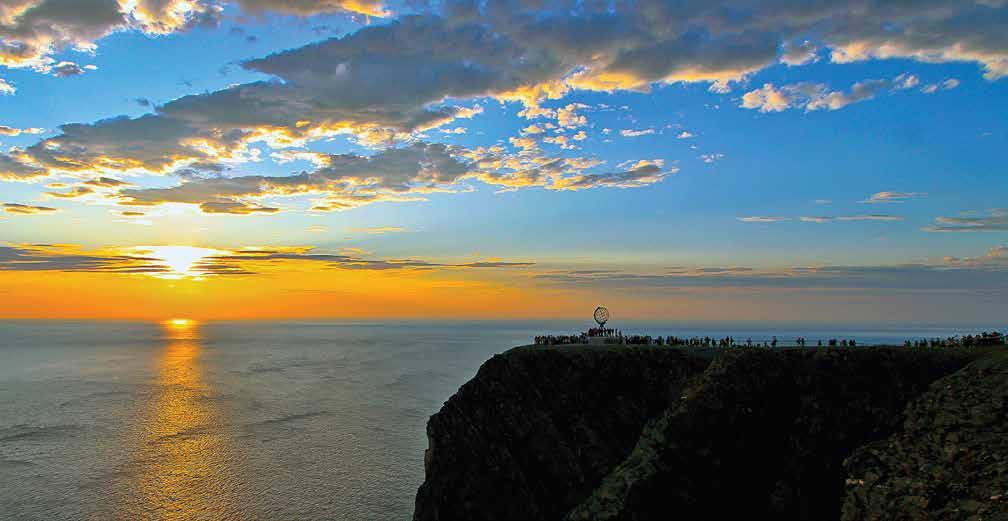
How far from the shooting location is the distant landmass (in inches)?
1098

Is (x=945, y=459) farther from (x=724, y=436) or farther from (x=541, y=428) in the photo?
(x=541, y=428)

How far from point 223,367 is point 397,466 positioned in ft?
465

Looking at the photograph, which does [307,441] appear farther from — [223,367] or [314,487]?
[223,367]

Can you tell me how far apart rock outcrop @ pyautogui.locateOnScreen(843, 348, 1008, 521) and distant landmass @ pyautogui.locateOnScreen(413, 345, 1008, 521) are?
82 mm

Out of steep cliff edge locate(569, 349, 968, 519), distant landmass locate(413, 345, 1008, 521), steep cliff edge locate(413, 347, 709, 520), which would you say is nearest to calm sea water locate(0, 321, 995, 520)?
steep cliff edge locate(413, 347, 709, 520)

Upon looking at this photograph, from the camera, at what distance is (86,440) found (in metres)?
76.6

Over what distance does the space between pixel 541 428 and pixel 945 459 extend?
23.3 m

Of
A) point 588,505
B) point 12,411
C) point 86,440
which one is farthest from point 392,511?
point 12,411

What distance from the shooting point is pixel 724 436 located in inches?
1332

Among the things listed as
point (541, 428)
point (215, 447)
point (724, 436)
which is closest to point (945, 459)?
point (724, 436)

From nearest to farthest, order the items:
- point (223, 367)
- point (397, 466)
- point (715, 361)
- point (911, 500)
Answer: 1. point (911, 500)
2. point (715, 361)
3. point (397, 466)
4. point (223, 367)

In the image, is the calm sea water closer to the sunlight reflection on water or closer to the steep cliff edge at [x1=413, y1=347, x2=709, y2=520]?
the sunlight reflection on water

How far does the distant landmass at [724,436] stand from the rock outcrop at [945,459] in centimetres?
8

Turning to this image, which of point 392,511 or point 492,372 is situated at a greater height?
point 492,372
